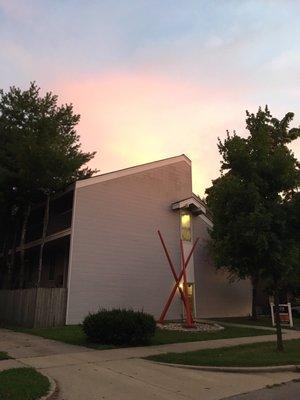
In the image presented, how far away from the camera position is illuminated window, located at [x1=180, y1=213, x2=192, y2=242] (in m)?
27.9

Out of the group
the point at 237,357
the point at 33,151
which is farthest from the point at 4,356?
the point at 33,151

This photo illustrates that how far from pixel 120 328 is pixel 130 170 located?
1278 centimetres

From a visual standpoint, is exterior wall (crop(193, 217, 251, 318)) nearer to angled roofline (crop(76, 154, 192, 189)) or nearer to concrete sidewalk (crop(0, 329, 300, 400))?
angled roofline (crop(76, 154, 192, 189))

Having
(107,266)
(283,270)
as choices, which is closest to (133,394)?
(283,270)

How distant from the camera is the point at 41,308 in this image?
21.1 meters

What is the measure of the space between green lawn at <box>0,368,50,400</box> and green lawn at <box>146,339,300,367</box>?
11.9 feet

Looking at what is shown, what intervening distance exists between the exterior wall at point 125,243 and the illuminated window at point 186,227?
42 cm

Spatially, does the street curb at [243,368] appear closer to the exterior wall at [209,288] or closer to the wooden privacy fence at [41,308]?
the wooden privacy fence at [41,308]

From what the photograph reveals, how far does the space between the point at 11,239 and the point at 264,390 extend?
79.1 feet

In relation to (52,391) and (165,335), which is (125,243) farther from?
(52,391)

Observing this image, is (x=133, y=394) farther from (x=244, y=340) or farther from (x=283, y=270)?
(x=244, y=340)

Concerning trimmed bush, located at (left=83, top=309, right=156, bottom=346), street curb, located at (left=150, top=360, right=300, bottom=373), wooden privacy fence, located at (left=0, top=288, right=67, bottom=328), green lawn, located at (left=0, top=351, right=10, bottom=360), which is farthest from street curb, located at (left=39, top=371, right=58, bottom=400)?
wooden privacy fence, located at (left=0, top=288, right=67, bottom=328)

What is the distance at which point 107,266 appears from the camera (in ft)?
77.4

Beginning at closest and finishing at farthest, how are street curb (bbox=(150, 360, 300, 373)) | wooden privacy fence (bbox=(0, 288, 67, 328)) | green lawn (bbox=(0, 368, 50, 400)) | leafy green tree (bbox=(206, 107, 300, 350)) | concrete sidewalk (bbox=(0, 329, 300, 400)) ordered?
green lawn (bbox=(0, 368, 50, 400)) < concrete sidewalk (bbox=(0, 329, 300, 400)) < street curb (bbox=(150, 360, 300, 373)) < leafy green tree (bbox=(206, 107, 300, 350)) < wooden privacy fence (bbox=(0, 288, 67, 328))
